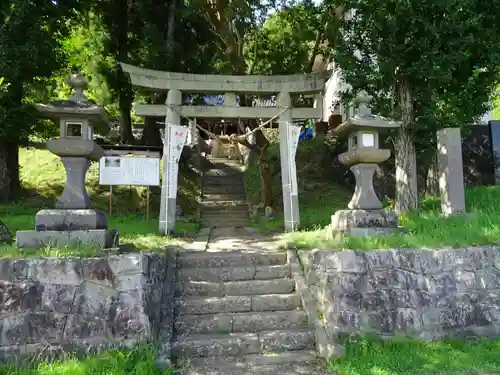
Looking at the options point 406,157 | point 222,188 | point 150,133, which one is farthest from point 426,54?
point 150,133

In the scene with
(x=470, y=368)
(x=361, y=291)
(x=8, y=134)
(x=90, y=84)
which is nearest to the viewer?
(x=470, y=368)

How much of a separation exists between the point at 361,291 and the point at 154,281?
2837 millimetres

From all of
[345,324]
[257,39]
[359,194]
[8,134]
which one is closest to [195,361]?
[345,324]

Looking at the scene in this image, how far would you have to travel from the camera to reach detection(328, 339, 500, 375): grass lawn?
4.51 metres

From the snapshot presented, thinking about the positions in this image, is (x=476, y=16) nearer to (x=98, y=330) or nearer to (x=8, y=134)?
(x=98, y=330)

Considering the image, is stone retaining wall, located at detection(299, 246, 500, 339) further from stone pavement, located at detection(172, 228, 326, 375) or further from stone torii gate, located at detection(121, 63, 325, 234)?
stone torii gate, located at detection(121, 63, 325, 234)

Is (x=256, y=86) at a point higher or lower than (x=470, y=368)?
higher

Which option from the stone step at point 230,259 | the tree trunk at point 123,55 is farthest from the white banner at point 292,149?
the tree trunk at point 123,55

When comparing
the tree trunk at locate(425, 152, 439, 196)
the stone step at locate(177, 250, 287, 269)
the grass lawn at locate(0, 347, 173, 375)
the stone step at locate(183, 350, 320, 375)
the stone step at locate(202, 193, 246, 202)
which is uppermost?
the tree trunk at locate(425, 152, 439, 196)

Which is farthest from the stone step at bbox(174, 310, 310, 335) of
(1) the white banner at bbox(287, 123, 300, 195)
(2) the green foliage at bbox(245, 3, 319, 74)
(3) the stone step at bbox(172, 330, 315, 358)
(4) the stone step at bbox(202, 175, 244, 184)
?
(4) the stone step at bbox(202, 175, 244, 184)

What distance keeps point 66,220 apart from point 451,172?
26.0ft

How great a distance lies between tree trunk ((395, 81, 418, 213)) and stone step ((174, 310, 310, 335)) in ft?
16.8

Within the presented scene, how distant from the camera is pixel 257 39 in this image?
1290cm

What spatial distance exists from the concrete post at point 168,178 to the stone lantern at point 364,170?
4.10m
